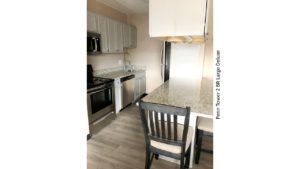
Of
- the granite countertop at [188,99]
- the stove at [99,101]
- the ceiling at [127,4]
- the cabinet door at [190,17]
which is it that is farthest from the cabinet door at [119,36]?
the cabinet door at [190,17]

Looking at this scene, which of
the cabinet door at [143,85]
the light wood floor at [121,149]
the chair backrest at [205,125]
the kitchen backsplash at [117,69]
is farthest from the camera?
the cabinet door at [143,85]

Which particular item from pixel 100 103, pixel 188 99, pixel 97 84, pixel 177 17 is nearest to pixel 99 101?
pixel 100 103

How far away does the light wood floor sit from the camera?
1952 millimetres

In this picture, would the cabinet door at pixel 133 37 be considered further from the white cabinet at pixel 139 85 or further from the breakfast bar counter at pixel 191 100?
the breakfast bar counter at pixel 191 100

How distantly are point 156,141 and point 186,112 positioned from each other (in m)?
0.49

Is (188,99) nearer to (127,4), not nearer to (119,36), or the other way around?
(119,36)

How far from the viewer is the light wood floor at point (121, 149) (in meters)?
1.95

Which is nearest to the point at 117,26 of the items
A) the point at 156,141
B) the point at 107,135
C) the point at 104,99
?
the point at 104,99

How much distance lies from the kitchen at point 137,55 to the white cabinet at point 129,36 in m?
0.03

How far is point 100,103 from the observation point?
2.89m

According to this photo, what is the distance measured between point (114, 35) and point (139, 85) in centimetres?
152
